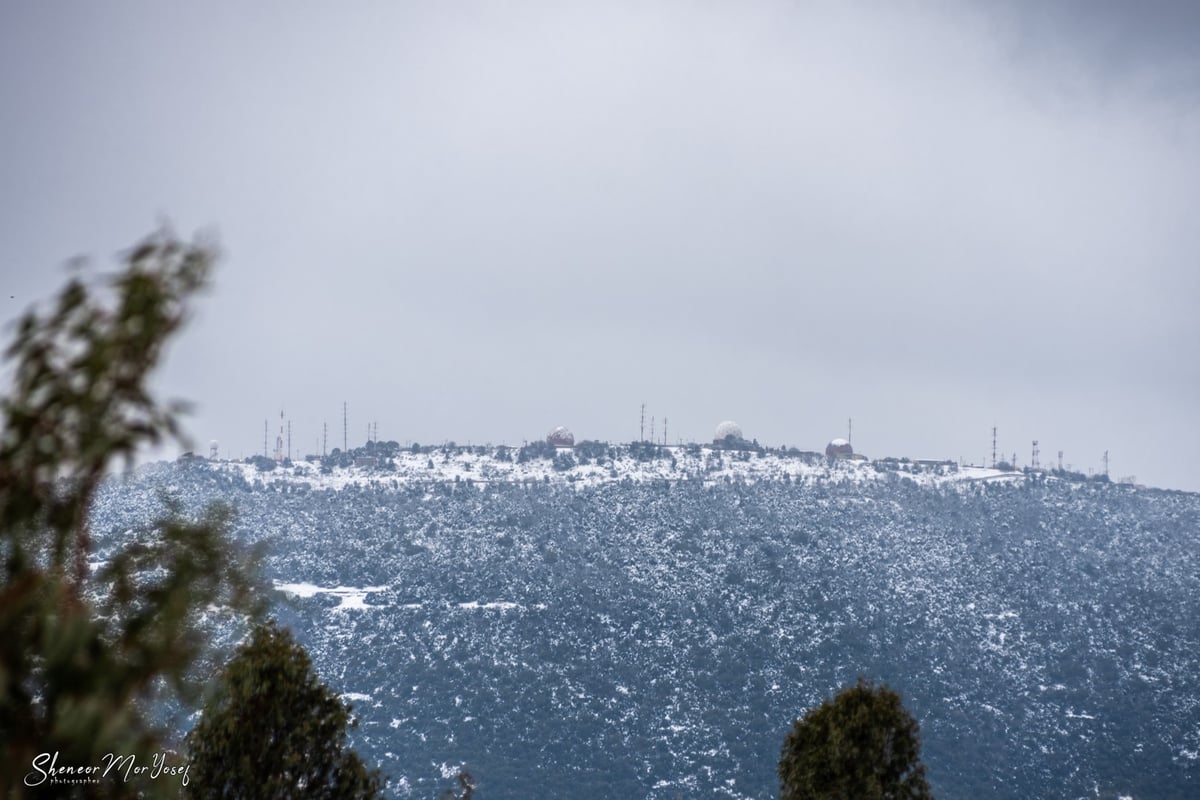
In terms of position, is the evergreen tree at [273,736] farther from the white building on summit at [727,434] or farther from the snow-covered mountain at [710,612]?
the white building on summit at [727,434]

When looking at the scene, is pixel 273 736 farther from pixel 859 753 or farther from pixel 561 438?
pixel 561 438

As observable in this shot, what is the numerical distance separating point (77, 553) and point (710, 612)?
6347cm

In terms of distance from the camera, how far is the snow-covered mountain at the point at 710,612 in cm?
5353

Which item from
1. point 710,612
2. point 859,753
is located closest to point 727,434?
point 710,612

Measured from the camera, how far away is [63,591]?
4.26m

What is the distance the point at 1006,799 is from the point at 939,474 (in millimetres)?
45200

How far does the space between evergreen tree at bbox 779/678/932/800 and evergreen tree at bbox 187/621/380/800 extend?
24.4 feet

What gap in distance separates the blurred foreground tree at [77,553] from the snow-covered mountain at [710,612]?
151 feet

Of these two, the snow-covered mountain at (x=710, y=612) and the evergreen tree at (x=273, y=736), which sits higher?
the evergreen tree at (x=273, y=736)

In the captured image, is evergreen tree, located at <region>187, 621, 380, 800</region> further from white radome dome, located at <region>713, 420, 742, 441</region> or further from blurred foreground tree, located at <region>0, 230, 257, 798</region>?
white radome dome, located at <region>713, 420, 742, 441</region>

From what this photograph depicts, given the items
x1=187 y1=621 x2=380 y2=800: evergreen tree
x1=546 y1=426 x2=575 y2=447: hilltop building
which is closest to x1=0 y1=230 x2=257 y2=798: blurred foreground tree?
x1=187 y1=621 x2=380 y2=800: evergreen tree

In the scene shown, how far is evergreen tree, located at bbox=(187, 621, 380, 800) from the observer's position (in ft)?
47.1

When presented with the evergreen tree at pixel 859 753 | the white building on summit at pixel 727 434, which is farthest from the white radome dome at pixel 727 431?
the evergreen tree at pixel 859 753

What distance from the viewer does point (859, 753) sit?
18578 mm
